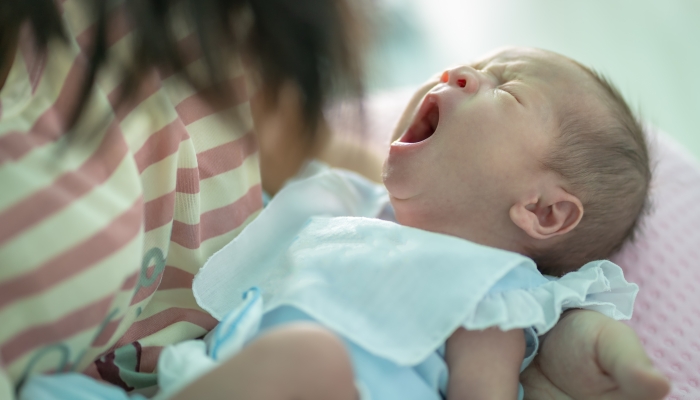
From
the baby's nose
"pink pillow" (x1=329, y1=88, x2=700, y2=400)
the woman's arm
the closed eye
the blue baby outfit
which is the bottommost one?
"pink pillow" (x1=329, y1=88, x2=700, y2=400)

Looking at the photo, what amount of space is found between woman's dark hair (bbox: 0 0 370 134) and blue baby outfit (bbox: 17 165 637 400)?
20cm

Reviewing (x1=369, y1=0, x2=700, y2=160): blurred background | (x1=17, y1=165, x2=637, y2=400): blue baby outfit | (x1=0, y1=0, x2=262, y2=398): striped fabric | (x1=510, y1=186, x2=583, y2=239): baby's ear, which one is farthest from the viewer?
(x1=369, y1=0, x2=700, y2=160): blurred background

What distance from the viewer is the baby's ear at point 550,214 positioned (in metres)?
0.72

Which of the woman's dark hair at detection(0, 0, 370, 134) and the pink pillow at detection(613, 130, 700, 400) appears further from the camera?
the pink pillow at detection(613, 130, 700, 400)

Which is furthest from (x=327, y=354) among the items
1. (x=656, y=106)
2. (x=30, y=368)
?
(x=656, y=106)

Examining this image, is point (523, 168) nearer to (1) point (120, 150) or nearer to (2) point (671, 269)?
(2) point (671, 269)

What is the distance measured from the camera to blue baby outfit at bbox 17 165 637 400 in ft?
1.96

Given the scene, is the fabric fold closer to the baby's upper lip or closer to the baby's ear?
the baby's ear

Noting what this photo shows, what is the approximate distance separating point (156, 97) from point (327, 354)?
29cm

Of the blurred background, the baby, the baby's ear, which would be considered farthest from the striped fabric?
the blurred background

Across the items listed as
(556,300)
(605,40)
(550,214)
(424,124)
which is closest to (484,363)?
(556,300)

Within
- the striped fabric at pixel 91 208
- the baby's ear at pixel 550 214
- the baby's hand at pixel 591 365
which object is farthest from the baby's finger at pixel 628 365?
the striped fabric at pixel 91 208

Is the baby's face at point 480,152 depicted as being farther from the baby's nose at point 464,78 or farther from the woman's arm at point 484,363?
the woman's arm at point 484,363

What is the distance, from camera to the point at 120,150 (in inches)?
21.1
